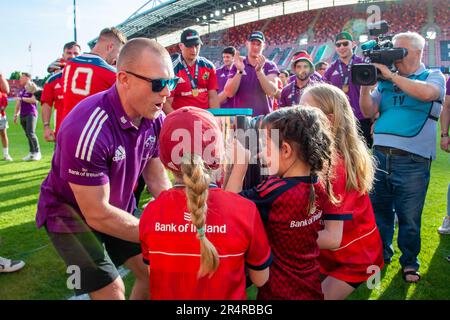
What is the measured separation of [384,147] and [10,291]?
3.22m

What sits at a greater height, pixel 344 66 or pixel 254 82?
pixel 344 66

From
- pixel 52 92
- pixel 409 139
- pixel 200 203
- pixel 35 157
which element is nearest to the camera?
pixel 200 203

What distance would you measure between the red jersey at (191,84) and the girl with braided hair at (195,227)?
3.55 metres

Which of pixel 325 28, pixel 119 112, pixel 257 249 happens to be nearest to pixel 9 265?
pixel 119 112

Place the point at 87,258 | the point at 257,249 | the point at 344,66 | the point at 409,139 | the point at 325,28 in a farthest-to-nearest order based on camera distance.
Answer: the point at 325,28 < the point at 344,66 < the point at 409,139 < the point at 87,258 < the point at 257,249

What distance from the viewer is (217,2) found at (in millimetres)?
37625

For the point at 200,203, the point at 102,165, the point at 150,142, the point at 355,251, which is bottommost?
the point at 355,251

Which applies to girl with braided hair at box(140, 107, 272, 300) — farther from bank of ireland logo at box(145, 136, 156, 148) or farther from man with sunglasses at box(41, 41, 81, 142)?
man with sunglasses at box(41, 41, 81, 142)

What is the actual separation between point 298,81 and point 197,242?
4.36 m

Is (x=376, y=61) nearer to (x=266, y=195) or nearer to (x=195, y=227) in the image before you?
(x=266, y=195)

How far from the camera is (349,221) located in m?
2.28

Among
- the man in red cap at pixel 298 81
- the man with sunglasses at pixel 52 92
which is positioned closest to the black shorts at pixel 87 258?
the man in red cap at pixel 298 81

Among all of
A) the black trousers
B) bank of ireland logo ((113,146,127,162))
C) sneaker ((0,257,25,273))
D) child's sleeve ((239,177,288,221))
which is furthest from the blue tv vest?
the black trousers

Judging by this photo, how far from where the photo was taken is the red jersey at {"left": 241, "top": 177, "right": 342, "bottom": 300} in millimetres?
1786
